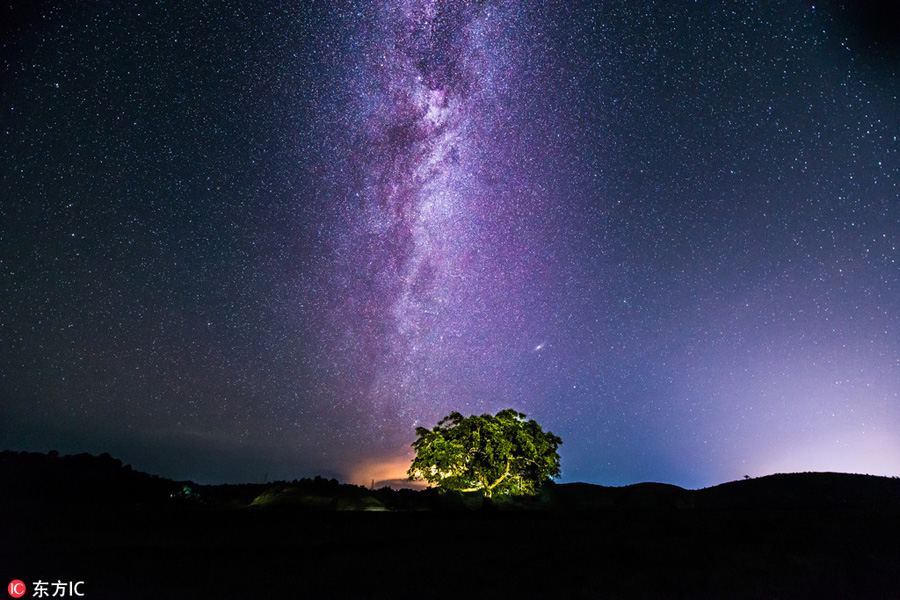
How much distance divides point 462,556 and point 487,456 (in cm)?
1833

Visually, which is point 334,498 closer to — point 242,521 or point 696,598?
point 242,521

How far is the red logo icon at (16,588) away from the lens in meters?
9.77

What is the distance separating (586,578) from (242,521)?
1493 cm

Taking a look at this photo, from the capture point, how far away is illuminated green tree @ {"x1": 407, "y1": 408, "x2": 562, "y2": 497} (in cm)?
3000

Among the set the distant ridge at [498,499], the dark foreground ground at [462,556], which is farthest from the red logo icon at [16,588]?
the distant ridge at [498,499]

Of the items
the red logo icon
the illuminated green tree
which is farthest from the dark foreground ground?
the illuminated green tree

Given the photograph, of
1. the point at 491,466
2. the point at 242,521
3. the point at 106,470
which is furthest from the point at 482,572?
the point at 106,470

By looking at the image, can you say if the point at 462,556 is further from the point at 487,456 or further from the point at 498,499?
the point at 498,499

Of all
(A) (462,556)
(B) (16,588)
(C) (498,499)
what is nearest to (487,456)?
(C) (498,499)

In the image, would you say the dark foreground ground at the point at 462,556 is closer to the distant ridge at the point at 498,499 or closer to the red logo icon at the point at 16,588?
the red logo icon at the point at 16,588

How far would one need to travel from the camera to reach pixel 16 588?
999 cm

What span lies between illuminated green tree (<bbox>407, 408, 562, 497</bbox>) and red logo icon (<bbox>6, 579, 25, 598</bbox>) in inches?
868

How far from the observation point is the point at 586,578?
1121cm

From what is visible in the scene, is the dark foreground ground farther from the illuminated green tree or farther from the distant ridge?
the distant ridge
